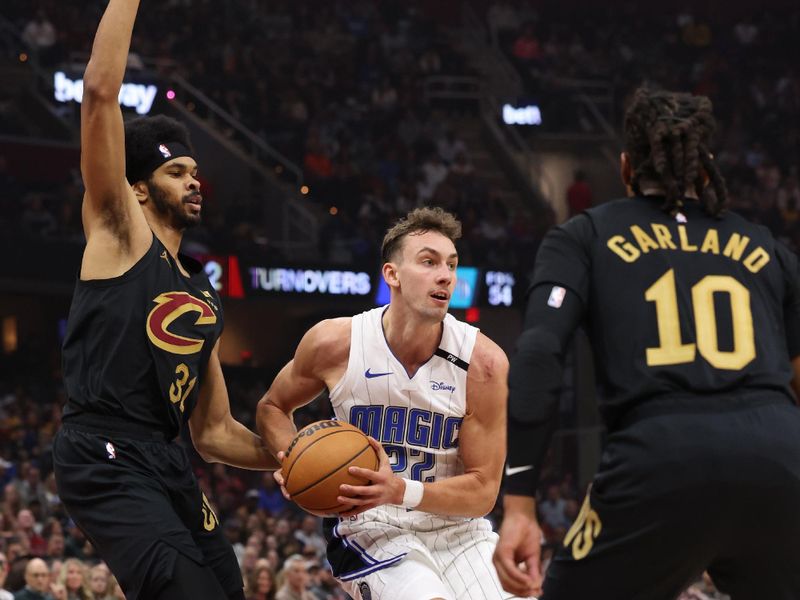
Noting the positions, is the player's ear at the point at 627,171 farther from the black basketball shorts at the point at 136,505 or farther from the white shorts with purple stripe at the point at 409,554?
the black basketball shorts at the point at 136,505

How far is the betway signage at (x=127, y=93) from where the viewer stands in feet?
59.5

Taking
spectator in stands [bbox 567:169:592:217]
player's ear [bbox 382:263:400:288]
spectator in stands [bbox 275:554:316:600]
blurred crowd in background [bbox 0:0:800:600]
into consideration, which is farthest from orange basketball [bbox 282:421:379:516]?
spectator in stands [bbox 567:169:592:217]

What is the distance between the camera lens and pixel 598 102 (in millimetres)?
23641

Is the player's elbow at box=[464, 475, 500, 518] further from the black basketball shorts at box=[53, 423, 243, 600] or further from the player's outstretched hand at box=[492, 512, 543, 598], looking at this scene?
the player's outstretched hand at box=[492, 512, 543, 598]

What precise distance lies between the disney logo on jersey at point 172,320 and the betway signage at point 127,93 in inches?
538

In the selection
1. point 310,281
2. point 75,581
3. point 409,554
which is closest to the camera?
point 409,554

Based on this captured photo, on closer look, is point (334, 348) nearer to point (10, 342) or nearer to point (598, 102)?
point (10, 342)

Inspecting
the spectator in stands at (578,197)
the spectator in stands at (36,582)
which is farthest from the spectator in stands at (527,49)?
the spectator in stands at (36,582)

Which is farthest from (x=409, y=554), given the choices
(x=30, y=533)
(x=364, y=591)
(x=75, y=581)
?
(x=30, y=533)

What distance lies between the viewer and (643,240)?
3426mm

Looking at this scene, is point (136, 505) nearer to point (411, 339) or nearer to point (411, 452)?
point (411, 452)

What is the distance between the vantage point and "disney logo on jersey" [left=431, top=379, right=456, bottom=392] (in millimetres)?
5070

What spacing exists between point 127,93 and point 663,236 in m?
15.7

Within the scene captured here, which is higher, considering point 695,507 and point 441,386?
point 441,386
